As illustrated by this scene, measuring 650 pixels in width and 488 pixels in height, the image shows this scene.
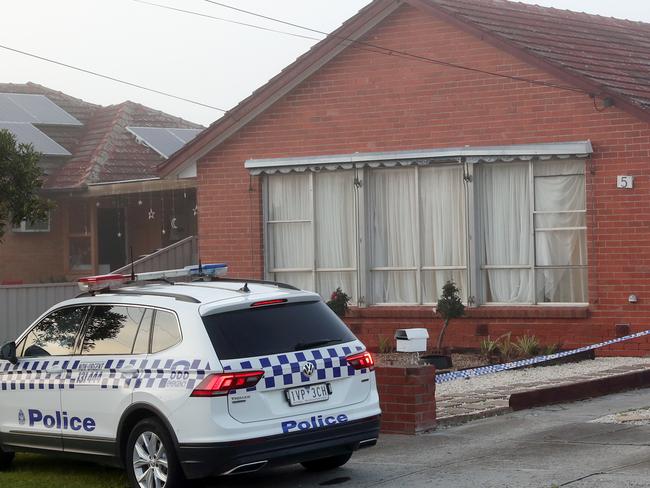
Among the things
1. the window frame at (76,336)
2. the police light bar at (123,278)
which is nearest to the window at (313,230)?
the police light bar at (123,278)

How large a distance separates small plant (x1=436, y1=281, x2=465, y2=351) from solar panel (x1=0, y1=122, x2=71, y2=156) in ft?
39.0

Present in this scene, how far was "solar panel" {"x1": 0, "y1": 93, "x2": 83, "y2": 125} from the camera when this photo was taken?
28156 millimetres

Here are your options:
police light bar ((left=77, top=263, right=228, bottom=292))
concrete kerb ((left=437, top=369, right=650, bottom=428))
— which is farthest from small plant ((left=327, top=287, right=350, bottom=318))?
police light bar ((left=77, top=263, right=228, bottom=292))

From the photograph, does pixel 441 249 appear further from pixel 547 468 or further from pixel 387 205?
pixel 547 468

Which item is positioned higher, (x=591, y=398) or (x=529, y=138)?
(x=529, y=138)

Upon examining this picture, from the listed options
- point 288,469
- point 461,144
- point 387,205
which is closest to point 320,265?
point 387,205

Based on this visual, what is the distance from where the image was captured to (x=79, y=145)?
2847 centimetres

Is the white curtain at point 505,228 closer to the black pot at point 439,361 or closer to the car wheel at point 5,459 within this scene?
the black pot at point 439,361

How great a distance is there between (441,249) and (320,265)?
2030 millimetres

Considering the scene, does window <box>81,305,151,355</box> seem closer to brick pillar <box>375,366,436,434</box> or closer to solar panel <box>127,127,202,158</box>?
brick pillar <box>375,366,436,434</box>

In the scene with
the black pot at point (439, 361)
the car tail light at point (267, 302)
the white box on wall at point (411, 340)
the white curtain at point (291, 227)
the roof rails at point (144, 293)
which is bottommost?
the black pot at point (439, 361)

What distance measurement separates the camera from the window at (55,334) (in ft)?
32.3

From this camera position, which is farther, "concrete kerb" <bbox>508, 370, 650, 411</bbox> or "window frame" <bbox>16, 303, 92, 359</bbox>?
"concrete kerb" <bbox>508, 370, 650, 411</bbox>

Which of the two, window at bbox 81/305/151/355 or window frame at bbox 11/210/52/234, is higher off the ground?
window frame at bbox 11/210/52/234
